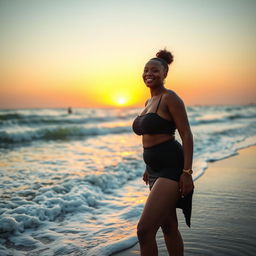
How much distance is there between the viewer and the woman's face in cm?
304

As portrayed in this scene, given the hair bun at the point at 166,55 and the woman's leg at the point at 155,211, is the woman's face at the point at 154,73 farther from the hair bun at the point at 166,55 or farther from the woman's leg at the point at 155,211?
the woman's leg at the point at 155,211

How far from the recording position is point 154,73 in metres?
3.04

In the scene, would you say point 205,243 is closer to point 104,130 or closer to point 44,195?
point 44,195

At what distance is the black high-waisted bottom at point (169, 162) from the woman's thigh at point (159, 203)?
82mm

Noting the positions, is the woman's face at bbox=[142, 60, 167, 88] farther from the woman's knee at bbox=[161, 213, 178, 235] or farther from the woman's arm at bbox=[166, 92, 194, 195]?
the woman's knee at bbox=[161, 213, 178, 235]

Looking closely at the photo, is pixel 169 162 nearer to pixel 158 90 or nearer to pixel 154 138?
pixel 154 138

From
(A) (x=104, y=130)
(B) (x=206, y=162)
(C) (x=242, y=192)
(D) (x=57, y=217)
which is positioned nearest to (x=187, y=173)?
(D) (x=57, y=217)

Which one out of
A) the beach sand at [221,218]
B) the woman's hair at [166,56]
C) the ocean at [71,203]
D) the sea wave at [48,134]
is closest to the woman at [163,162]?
the woman's hair at [166,56]

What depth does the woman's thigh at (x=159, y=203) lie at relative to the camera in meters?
2.69

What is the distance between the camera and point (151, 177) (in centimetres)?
303

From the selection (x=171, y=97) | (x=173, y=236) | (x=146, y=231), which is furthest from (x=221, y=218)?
(x=171, y=97)

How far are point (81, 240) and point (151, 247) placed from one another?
1.90 meters

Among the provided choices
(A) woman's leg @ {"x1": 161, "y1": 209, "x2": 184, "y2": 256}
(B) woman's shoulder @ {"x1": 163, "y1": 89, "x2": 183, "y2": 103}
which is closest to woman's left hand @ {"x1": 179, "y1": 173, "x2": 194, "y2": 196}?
(A) woman's leg @ {"x1": 161, "y1": 209, "x2": 184, "y2": 256}

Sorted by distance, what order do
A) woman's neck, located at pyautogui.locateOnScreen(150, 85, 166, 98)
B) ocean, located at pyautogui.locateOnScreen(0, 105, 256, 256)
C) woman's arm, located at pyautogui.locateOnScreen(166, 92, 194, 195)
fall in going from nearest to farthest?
woman's arm, located at pyautogui.locateOnScreen(166, 92, 194, 195) → woman's neck, located at pyautogui.locateOnScreen(150, 85, 166, 98) → ocean, located at pyautogui.locateOnScreen(0, 105, 256, 256)
